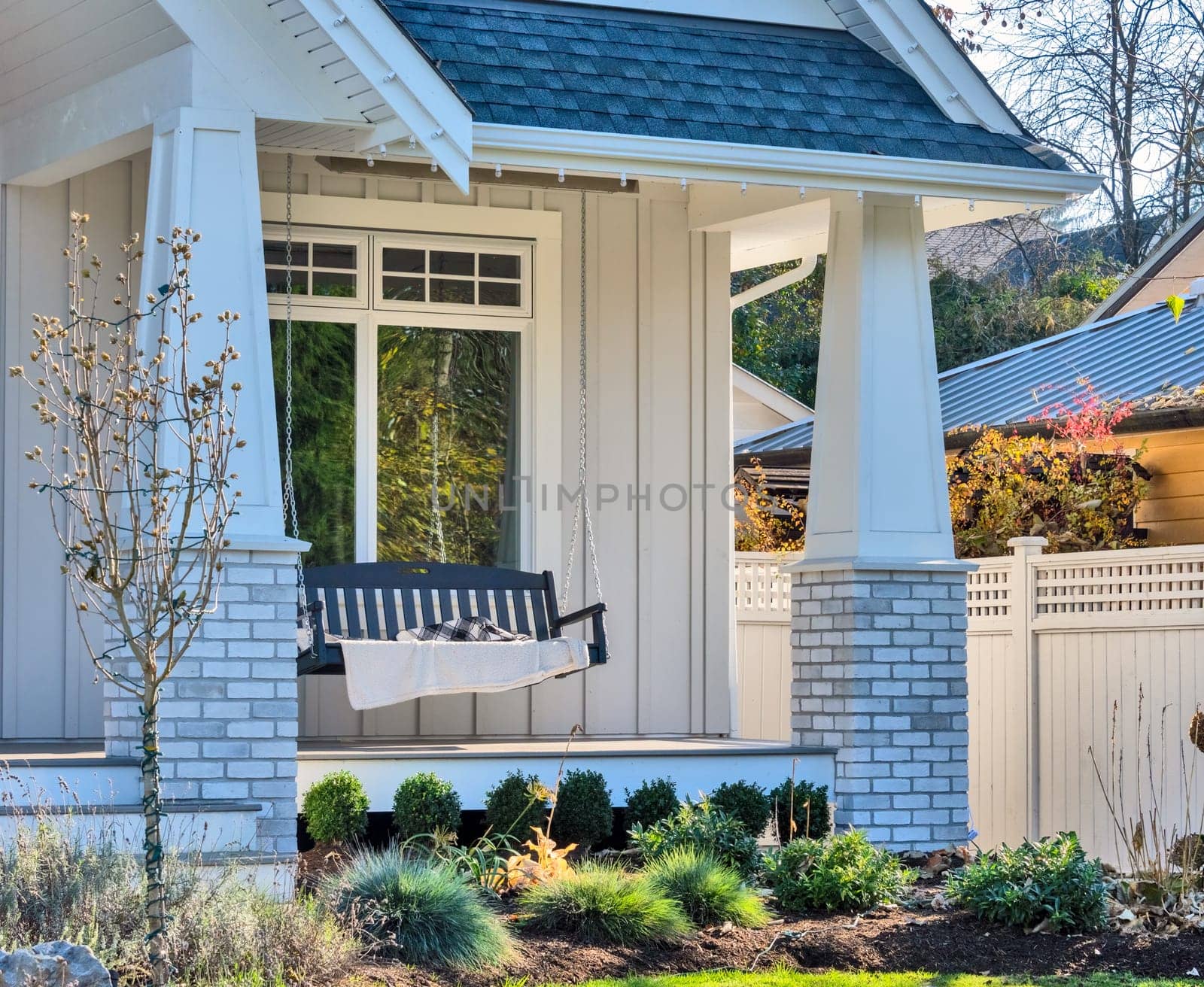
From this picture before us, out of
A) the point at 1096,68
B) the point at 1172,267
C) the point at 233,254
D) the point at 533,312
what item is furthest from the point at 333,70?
the point at 1096,68

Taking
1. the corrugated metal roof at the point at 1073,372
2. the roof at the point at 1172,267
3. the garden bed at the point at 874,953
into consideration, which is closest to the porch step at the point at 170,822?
the garden bed at the point at 874,953

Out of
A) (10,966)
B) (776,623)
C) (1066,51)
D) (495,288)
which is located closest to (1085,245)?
(1066,51)

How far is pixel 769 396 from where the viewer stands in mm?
17562

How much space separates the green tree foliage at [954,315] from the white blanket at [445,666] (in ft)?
47.4

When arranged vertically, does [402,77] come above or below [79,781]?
above

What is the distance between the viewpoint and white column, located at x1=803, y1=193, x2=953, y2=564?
730 cm

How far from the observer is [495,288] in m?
8.48

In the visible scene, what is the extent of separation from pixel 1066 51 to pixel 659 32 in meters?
8.76

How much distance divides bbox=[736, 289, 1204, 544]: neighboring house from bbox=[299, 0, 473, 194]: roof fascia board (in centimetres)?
520

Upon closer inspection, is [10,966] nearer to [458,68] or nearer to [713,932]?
[713,932]

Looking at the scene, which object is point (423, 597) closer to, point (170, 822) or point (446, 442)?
point (446, 442)

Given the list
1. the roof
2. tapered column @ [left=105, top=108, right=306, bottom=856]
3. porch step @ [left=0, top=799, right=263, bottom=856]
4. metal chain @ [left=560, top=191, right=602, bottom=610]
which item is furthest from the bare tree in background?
porch step @ [left=0, top=799, right=263, bottom=856]

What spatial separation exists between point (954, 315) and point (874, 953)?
1774cm

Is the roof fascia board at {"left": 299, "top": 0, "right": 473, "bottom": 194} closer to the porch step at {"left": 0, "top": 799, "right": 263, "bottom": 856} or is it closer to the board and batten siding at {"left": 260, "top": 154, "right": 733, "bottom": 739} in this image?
the board and batten siding at {"left": 260, "top": 154, "right": 733, "bottom": 739}
